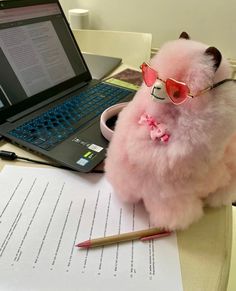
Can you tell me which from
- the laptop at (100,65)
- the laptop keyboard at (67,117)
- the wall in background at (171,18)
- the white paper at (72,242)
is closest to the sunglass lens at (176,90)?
the white paper at (72,242)

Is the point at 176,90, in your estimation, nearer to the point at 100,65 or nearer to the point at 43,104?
the point at 43,104

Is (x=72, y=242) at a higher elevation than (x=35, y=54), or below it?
below

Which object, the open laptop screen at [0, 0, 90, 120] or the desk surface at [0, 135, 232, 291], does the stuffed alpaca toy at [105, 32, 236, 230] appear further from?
the open laptop screen at [0, 0, 90, 120]

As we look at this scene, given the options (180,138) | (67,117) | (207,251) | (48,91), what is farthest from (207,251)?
(48,91)

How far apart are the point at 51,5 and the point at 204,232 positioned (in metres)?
0.73

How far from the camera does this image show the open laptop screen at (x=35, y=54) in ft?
2.17

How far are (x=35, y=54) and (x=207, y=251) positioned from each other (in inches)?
24.1

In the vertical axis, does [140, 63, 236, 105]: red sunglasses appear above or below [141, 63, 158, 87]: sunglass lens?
below

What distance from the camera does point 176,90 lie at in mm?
321

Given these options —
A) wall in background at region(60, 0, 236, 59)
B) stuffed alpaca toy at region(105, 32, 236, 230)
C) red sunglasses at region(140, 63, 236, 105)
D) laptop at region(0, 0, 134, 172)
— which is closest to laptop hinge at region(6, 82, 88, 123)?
laptop at region(0, 0, 134, 172)

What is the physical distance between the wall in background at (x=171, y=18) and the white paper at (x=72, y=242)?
141cm

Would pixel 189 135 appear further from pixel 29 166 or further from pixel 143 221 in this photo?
pixel 29 166

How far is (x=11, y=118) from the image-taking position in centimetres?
63

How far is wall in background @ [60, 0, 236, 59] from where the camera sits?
1.60 metres
